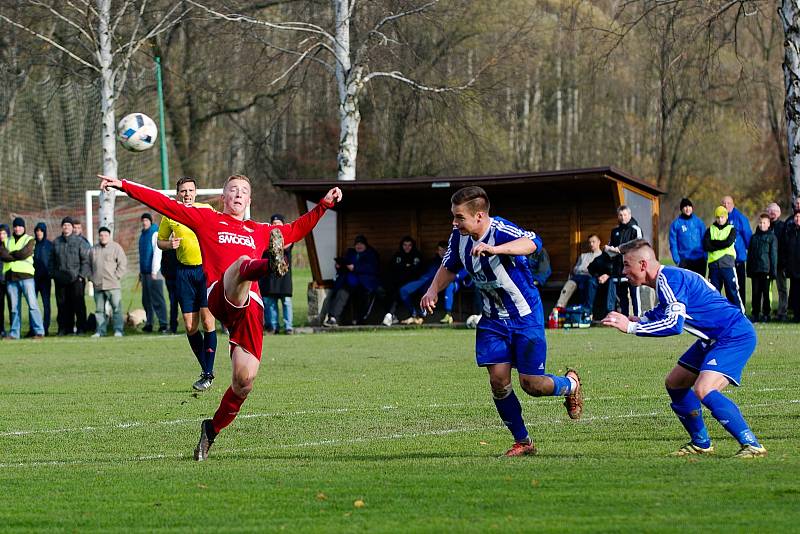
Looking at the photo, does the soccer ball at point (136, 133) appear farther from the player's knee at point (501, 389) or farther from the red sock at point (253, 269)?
the player's knee at point (501, 389)

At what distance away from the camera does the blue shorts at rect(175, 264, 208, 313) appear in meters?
14.3

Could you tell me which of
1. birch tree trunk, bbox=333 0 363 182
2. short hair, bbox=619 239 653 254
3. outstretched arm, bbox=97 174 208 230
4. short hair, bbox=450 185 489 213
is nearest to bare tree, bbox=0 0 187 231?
birch tree trunk, bbox=333 0 363 182

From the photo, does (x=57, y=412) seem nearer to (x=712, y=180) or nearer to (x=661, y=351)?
(x=661, y=351)

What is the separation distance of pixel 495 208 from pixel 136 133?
983 centimetres

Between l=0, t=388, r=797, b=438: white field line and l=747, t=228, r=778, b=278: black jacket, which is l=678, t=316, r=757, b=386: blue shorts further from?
l=747, t=228, r=778, b=278: black jacket

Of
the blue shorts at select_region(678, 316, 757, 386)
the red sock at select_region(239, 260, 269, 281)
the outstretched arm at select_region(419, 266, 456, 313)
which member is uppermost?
the red sock at select_region(239, 260, 269, 281)

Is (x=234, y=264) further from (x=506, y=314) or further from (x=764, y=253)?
(x=764, y=253)

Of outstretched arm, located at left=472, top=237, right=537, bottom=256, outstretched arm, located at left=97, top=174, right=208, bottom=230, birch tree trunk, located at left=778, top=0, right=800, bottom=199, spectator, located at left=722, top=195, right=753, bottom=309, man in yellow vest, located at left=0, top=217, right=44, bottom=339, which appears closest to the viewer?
outstretched arm, located at left=472, top=237, right=537, bottom=256

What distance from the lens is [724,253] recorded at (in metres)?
22.0

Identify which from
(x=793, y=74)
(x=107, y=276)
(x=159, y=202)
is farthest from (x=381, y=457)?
(x=793, y=74)

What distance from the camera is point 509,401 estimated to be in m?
8.45

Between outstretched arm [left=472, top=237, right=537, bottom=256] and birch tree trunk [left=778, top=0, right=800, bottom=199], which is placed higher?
birch tree trunk [left=778, top=0, right=800, bottom=199]


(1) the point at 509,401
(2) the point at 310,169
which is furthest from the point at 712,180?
(1) the point at 509,401

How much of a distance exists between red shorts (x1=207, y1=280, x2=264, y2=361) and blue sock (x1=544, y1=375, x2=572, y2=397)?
211 cm
